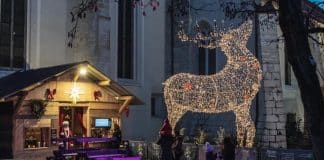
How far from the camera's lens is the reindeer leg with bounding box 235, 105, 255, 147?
68.9 feet

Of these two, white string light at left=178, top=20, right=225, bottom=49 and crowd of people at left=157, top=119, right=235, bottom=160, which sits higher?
white string light at left=178, top=20, right=225, bottom=49

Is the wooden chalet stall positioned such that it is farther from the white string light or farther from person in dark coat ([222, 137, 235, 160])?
person in dark coat ([222, 137, 235, 160])

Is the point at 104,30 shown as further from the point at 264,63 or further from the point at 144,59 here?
the point at 264,63

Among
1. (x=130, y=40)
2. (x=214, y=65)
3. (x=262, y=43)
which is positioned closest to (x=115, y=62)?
(x=130, y=40)

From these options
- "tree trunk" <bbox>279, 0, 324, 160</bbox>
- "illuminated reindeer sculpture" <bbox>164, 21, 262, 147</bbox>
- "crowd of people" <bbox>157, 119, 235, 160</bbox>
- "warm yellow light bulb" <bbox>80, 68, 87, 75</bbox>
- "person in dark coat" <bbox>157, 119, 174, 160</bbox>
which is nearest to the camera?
"tree trunk" <bbox>279, 0, 324, 160</bbox>

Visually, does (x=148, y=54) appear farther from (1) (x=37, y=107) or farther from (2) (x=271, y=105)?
(1) (x=37, y=107)

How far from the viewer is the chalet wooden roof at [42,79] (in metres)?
18.4

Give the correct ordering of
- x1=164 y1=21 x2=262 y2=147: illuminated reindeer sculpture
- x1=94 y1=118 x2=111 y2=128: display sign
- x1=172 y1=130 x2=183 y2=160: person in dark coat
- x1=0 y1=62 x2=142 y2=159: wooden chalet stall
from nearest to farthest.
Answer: x1=172 y1=130 x2=183 y2=160: person in dark coat < x1=0 y1=62 x2=142 y2=159: wooden chalet stall < x1=94 y1=118 x2=111 y2=128: display sign < x1=164 y1=21 x2=262 y2=147: illuminated reindeer sculpture

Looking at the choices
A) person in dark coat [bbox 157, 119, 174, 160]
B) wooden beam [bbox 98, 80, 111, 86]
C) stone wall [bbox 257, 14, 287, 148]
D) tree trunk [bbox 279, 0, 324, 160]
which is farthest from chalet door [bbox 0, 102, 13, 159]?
tree trunk [bbox 279, 0, 324, 160]

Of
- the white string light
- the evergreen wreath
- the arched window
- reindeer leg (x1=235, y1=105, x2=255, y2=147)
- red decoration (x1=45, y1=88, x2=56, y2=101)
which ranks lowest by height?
reindeer leg (x1=235, y1=105, x2=255, y2=147)

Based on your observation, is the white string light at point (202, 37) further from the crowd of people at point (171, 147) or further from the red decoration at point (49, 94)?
the red decoration at point (49, 94)

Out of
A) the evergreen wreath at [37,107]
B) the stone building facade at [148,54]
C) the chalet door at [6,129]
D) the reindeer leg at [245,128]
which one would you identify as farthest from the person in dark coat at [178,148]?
the stone building facade at [148,54]

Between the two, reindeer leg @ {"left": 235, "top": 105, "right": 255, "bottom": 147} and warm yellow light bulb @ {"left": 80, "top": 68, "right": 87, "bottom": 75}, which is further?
reindeer leg @ {"left": 235, "top": 105, "right": 255, "bottom": 147}

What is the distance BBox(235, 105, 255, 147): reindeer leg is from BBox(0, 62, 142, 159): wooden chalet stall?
4.09m
